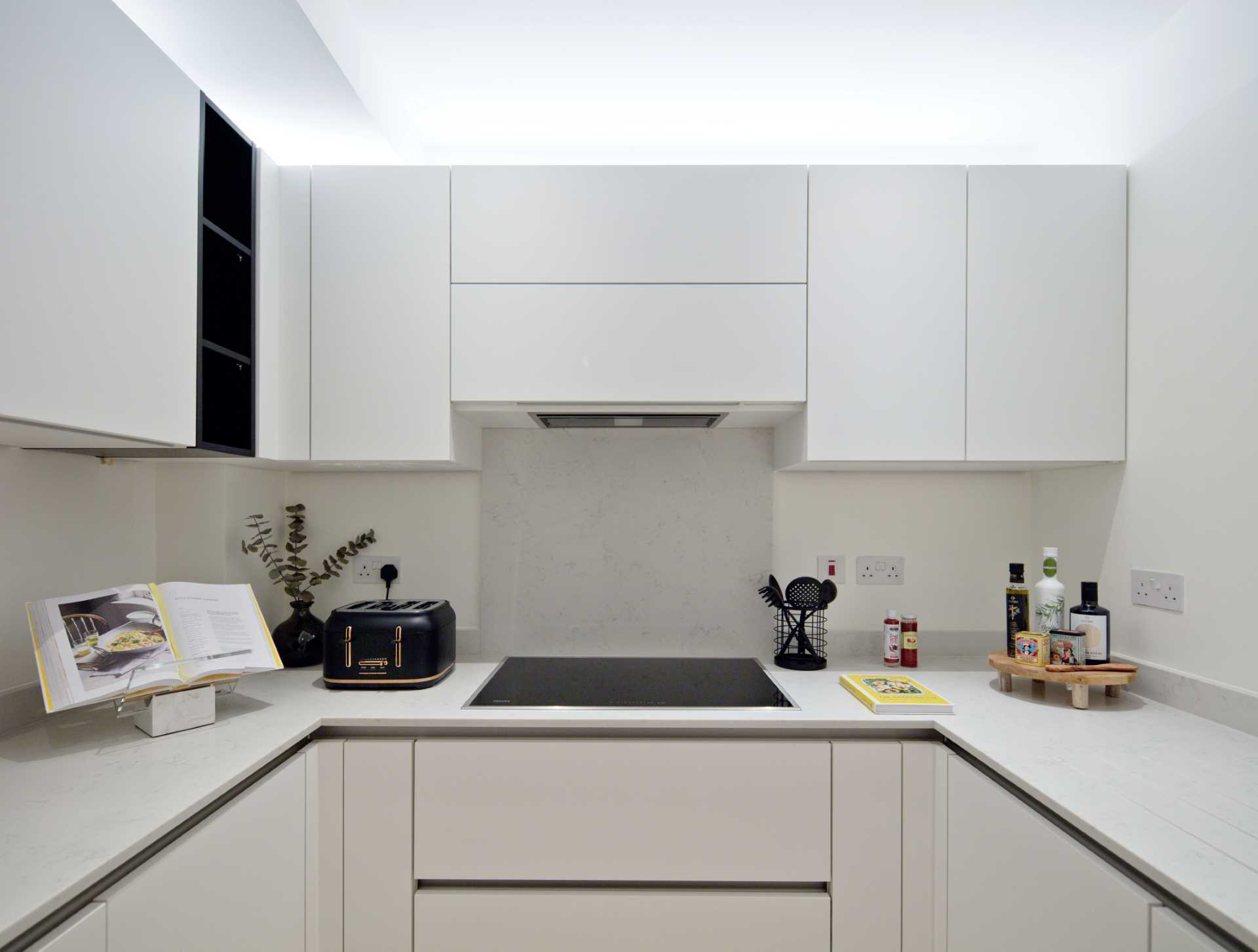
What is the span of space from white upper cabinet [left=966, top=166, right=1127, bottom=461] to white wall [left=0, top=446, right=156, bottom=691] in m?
2.37

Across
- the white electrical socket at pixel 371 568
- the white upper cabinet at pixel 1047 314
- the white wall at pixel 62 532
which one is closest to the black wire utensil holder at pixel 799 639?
the white upper cabinet at pixel 1047 314

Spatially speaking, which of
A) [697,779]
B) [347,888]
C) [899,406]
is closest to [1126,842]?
[697,779]

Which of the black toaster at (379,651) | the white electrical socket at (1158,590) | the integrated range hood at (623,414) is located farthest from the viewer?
the integrated range hood at (623,414)

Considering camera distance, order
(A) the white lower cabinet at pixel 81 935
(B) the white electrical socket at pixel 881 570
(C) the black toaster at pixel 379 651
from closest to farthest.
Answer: (A) the white lower cabinet at pixel 81 935, (C) the black toaster at pixel 379 651, (B) the white electrical socket at pixel 881 570

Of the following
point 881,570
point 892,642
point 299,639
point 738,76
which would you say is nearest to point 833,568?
point 881,570

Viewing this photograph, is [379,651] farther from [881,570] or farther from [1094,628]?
[1094,628]

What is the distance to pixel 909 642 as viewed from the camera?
2.13 metres

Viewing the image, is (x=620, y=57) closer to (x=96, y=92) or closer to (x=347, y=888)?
(x=96, y=92)

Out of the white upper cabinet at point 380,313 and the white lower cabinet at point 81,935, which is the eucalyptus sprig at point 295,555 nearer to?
the white upper cabinet at point 380,313

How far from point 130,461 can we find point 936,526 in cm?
251

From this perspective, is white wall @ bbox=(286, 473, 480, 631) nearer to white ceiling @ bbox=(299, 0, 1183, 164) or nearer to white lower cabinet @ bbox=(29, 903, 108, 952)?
white ceiling @ bbox=(299, 0, 1183, 164)

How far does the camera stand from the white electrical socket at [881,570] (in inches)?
92.0

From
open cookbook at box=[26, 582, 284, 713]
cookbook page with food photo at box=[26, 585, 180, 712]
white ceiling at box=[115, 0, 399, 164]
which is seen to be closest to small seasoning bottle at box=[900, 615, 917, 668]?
open cookbook at box=[26, 582, 284, 713]

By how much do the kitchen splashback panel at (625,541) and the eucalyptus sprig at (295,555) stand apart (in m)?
0.45
